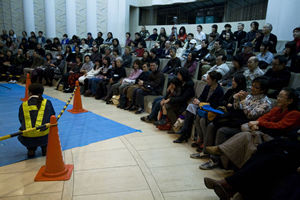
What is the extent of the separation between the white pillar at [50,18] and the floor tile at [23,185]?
516 inches

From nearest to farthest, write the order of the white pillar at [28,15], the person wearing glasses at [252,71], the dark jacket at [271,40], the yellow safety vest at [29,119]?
1. the yellow safety vest at [29,119]
2. the person wearing glasses at [252,71]
3. the dark jacket at [271,40]
4. the white pillar at [28,15]

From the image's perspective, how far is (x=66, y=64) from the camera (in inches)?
352

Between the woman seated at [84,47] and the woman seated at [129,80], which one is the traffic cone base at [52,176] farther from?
the woman seated at [84,47]

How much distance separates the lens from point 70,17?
13914mm

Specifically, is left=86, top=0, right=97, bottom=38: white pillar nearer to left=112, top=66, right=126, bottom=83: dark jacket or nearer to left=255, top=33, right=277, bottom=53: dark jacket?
left=112, top=66, right=126, bottom=83: dark jacket

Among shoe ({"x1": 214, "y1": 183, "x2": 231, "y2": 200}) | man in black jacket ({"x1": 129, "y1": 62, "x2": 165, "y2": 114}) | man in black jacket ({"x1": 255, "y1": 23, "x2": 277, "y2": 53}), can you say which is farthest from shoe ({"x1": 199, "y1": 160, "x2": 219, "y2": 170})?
man in black jacket ({"x1": 255, "y1": 23, "x2": 277, "y2": 53})

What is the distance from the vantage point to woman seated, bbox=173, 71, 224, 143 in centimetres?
381

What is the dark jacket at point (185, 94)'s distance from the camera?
4.34m

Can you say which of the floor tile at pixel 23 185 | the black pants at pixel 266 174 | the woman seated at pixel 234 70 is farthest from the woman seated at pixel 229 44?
the floor tile at pixel 23 185

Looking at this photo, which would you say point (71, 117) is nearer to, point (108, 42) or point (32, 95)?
point (32, 95)

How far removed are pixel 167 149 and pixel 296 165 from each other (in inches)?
73.5

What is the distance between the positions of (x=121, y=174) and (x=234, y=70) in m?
3.36

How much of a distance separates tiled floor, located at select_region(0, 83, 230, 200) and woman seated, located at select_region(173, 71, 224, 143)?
237mm

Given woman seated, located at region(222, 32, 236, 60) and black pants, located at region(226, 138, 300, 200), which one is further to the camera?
woman seated, located at region(222, 32, 236, 60)
